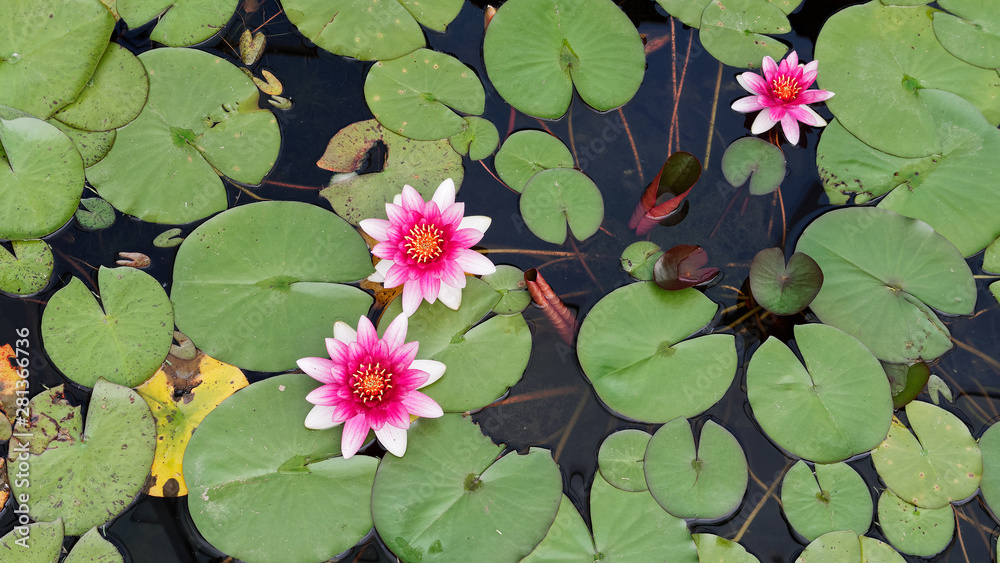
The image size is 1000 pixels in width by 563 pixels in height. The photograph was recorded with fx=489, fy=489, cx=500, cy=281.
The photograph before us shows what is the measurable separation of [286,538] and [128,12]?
3362mm

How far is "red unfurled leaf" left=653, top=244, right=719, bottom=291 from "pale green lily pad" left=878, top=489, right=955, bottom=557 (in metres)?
1.70

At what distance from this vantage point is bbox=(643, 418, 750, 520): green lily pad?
8.87 ft

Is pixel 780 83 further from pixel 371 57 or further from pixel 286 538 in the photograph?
pixel 286 538

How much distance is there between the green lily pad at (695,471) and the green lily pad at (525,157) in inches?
67.6

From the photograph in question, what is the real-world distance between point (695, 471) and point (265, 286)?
2653 millimetres

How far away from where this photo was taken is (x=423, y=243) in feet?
8.71

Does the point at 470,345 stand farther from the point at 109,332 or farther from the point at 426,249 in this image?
the point at 109,332

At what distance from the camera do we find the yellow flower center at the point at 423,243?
8.70ft

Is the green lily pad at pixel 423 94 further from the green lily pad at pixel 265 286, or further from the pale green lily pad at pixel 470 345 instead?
the pale green lily pad at pixel 470 345

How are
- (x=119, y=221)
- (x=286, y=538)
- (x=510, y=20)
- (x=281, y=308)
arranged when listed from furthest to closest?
(x=510, y=20)
(x=119, y=221)
(x=281, y=308)
(x=286, y=538)

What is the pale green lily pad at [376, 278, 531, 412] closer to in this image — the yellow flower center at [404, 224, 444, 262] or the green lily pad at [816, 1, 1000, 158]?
the yellow flower center at [404, 224, 444, 262]

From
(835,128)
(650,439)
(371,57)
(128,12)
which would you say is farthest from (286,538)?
(835,128)

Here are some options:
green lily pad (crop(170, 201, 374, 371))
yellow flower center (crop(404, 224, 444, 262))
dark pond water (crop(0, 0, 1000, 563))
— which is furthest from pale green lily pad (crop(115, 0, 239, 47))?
yellow flower center (crop(404, 224, 444, 262))

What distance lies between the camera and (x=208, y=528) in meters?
2.56
